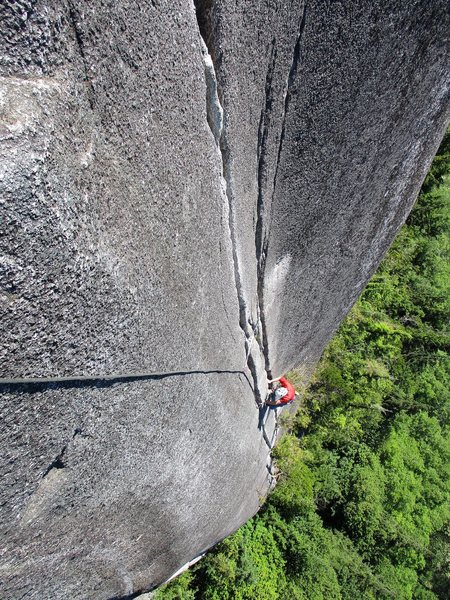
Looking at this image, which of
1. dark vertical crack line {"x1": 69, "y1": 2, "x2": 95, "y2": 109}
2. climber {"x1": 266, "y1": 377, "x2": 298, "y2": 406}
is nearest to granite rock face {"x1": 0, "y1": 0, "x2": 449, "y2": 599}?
dark vertical crack line {"x1": 69, "y1": 2, "x2": 95, "y2": 109}

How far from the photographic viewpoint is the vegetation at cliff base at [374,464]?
543 cm

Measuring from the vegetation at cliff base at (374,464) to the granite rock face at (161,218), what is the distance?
289cm

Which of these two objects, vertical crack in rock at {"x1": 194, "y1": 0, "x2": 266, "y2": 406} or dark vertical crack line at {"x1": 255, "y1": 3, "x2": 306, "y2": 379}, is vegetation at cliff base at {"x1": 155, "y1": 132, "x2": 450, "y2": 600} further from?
vertical crack in rock at {"x1": 194, "y1": 0, "x2": 266, "y2": 406}

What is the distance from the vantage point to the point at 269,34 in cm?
146

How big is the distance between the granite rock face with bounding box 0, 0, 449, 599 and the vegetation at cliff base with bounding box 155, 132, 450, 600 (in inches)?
114

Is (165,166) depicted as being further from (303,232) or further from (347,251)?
(347,251)

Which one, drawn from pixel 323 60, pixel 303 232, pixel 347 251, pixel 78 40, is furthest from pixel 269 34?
pixel 347 251

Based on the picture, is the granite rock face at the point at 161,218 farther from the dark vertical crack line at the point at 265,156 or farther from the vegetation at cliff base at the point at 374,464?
the vegetation at cliff base at the point at 374,464

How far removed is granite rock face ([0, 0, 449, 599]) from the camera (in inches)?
33.7

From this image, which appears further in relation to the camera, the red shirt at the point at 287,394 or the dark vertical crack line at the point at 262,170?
the red shirt at the point at 287,394

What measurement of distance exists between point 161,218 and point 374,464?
608 cm

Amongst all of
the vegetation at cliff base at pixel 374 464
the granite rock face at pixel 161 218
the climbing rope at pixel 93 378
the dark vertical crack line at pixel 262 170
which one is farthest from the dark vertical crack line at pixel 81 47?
the vegetation at cliff base at pixel 374 464

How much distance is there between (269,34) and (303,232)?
1.18 m

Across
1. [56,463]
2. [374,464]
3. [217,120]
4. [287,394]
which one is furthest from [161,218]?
[374,464]
